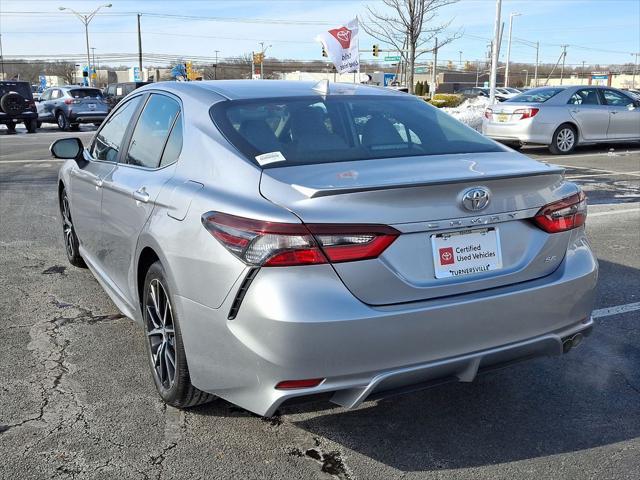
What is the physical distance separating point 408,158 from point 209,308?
1133mm

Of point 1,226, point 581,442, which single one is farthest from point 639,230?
point 1,226

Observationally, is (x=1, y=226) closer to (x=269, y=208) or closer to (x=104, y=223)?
(x=104, y=223)

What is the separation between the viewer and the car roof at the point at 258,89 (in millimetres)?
3586

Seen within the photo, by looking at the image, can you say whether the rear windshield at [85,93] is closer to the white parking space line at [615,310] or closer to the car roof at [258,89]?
the car roof at [258,89]

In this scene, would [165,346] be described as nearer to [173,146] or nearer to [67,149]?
[173,146]

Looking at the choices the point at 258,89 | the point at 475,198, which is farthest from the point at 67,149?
the point at 475,198

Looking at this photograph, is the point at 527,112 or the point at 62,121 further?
the point at 62,121

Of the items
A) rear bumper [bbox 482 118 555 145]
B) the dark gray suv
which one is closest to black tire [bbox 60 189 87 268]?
rear bumper [bbox 482 118 555 145]

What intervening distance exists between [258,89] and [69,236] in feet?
9.40

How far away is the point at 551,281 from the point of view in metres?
2.95

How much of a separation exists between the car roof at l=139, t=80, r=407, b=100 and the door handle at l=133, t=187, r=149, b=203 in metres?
0.58

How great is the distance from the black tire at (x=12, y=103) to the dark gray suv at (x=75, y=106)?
5.79 ft

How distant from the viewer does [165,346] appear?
3.29 meters

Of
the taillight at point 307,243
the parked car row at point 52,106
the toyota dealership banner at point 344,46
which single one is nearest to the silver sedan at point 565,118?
the toyota dealership banner at point 344,46
